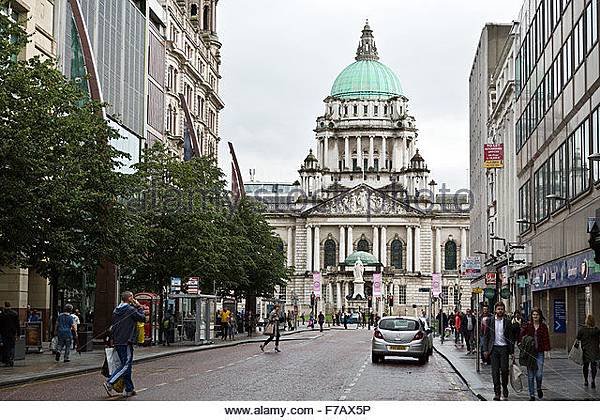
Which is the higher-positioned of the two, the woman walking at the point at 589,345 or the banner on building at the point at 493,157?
the banner on building at the point at 493,157

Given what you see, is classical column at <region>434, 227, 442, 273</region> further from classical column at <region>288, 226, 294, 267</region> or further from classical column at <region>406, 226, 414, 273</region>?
classical column at <region>288, 226, 294, 267</region>

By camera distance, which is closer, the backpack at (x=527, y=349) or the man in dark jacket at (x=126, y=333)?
the man in dark jacket at (x=126, y=333)

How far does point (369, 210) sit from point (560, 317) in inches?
5166

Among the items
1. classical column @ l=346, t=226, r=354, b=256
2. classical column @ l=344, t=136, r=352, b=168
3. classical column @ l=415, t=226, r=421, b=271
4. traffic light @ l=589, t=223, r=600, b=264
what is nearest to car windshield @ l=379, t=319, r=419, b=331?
traffic light @ l=589, t=223, r=600, b=264

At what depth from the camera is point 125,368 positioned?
21.8 metres

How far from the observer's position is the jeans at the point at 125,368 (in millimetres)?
21500

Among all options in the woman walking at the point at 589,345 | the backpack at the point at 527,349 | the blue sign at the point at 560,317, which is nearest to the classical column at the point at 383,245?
the blue sign at the point at 560,317

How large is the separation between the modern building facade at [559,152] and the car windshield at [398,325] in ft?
19.1

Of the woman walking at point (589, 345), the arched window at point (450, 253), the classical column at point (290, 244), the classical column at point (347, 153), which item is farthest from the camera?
the classical column at point (347, 153)

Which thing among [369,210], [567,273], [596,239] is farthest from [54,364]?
[369,210]

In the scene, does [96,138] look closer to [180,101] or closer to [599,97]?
[599,97]

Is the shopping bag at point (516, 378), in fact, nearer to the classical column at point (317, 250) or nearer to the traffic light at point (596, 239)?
the traffic light at point (596, 239)

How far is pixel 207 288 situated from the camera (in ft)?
225

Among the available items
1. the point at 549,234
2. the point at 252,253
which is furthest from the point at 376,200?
the point at 549,234
